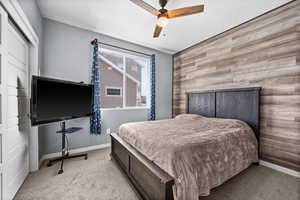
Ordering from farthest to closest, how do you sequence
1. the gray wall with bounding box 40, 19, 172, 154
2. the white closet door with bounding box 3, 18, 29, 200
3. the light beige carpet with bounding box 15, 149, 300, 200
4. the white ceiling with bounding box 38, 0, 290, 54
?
the gray wall with bounding box 40, 19, 172, 154
the white ceiling with bounding box 38, 0, 290, 54
the light beige carpet with bounding box 15, 149, 300, 200
the white closet door with bounding box 3, 18, 29, 200

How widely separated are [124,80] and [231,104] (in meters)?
2.76

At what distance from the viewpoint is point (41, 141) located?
2.29m

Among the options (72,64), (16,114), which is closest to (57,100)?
(16,114)

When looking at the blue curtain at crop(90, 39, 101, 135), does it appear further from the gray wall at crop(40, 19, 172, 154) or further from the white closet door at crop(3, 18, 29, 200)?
the white closet door at crop(3, 18, 29, 200)

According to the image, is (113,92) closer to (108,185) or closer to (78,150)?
(78,150)

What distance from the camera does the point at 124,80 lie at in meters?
3.51

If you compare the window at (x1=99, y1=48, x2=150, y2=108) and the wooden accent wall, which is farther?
the window at (x1=99, y1=48, x2=150, y2=108)

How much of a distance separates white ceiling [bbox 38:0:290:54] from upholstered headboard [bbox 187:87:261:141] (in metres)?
1.43

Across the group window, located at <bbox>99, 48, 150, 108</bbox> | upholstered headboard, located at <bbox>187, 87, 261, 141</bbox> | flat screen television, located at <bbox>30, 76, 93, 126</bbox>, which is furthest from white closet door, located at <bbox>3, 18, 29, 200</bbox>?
upholstered headboard, located at <bbox>187, 87, 261, 141</bbox>

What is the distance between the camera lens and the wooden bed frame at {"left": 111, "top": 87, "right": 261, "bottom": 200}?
119 centimetres

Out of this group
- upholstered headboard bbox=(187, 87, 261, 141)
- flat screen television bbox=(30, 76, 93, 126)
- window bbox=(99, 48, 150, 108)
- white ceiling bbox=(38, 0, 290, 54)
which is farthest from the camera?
window bbox=(99, 48, 150, 108)

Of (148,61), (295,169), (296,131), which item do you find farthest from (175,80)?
(295,169)

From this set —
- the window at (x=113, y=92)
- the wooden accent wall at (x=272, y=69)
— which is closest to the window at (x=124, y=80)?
the window at (x=113, y=92)

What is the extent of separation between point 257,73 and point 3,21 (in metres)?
3.73
